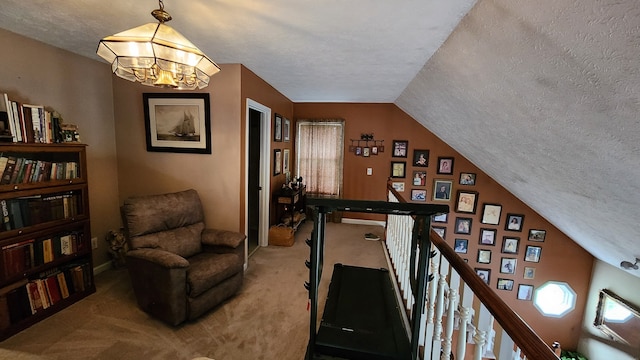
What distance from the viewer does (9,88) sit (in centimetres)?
211

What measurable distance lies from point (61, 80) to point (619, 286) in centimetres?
792

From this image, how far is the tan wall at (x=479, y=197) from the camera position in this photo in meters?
4.66

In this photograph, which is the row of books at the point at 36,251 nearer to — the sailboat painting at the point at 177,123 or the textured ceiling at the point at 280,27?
the sailboat painting at the point at 177,123

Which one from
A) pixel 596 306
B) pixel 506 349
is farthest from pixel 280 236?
pixel 596 306

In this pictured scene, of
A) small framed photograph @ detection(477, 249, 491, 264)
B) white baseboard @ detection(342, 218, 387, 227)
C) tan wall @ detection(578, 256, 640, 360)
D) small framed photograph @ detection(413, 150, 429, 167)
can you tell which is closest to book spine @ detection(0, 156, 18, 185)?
white baseboard @ detection(342, 218, 387, 227)

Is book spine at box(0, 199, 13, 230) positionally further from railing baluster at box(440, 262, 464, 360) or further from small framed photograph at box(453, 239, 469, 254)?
small framed photograph at box(453, 239, 469, 254)

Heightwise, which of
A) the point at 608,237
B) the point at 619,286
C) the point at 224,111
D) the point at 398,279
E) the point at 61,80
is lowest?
the point at 619,286

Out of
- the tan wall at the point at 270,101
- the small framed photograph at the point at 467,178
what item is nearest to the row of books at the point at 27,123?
the tan wall at the point at 270,101

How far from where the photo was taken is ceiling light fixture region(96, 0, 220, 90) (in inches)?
48.8

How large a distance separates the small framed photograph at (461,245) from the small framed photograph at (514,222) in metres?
0.80

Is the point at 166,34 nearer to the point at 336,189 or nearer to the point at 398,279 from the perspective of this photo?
the point at 398,279

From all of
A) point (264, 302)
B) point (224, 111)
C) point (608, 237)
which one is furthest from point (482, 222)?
point (224, 111)

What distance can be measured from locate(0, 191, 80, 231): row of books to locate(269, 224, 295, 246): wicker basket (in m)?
2.19

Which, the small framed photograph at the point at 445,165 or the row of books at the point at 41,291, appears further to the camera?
the small framed photograph at the point at 445,165
